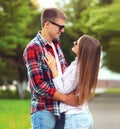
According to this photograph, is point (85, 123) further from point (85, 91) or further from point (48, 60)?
point (48, 60)

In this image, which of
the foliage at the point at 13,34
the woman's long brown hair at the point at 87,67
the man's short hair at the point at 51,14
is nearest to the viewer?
the woman's long brown hair at the point at 87,67

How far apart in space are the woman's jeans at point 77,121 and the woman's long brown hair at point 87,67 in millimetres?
109

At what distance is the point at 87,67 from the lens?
4.98m

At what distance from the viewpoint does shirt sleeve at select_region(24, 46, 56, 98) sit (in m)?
4.99

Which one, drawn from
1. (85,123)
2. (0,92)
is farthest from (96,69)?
(0,92)

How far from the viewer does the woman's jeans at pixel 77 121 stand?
4992mm

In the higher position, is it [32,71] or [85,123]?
[32,71]

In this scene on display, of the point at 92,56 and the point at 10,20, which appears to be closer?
the point at 92,56

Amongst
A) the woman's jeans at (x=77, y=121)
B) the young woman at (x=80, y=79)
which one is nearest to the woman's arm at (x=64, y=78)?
the young woman at (x=80, y=79)

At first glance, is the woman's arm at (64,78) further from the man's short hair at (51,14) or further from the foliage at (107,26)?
the foliage at (107,26)

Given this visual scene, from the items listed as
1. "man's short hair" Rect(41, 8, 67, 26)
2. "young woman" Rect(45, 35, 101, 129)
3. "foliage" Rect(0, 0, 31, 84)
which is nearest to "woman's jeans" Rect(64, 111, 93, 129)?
"young woman" Rect(45, 35, 101, 129)

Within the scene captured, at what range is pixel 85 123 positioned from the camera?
A: 16.5ft

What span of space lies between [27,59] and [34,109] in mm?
396

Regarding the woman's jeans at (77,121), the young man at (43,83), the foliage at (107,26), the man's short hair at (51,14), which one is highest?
the foliage at (107,26)
